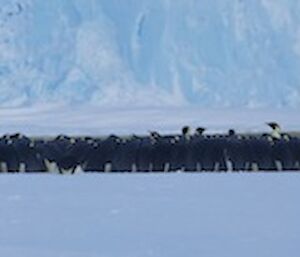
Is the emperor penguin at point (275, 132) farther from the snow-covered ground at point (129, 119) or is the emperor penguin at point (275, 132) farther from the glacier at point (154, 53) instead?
the glacier at point (154, 53)

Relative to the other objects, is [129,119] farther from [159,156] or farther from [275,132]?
[159,156]

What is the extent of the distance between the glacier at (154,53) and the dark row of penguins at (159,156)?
2.78 metres

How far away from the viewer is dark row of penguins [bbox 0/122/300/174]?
5.05 m

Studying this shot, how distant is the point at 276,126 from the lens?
616 cm

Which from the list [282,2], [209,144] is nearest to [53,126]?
[209,144]

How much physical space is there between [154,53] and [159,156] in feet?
11.0

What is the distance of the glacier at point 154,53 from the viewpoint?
26.7ft
